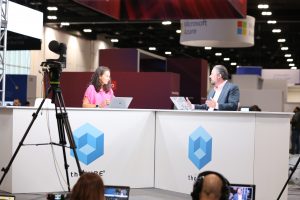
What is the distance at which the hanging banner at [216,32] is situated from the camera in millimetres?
11617

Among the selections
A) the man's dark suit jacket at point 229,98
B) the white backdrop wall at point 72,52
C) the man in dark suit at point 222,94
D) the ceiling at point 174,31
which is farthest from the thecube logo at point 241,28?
the white backdrop wall at point 72,52

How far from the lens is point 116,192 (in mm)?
4008

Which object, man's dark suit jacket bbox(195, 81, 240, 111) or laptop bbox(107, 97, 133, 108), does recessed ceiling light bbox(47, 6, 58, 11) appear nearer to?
laptop bbox(107, 97, 133, 108)

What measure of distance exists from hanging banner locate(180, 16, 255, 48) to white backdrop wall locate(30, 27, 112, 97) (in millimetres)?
10652

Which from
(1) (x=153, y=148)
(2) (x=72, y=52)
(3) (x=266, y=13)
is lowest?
(1) (x=153, y=148)

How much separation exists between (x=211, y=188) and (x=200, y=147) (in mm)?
3436

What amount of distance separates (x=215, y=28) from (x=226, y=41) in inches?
17.7

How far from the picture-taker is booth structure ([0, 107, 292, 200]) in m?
5.62

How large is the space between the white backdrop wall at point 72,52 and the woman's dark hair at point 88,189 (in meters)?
19.4

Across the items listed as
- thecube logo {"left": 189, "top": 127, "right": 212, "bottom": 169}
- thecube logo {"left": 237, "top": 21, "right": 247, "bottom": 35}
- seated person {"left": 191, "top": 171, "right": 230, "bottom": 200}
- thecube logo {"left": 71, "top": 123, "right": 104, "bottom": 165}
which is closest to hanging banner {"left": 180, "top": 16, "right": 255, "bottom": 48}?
thecube logo {"left": 237, "top": 21, "right": 247, "bottom": 35}

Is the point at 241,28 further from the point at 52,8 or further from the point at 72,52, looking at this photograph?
the point at 72,52

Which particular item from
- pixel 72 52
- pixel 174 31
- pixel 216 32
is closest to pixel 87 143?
pixel 216 32

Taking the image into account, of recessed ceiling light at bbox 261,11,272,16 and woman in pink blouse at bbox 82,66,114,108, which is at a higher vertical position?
recessed ceiling light at bbox 261,11,272,16

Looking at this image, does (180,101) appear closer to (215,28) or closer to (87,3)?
(87,3)
